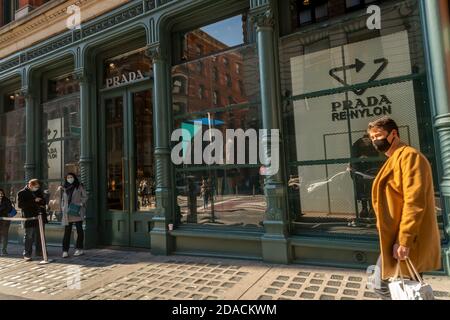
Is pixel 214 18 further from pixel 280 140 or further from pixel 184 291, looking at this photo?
pixel 184 291

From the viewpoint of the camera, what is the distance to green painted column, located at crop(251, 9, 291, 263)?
18.2 ft

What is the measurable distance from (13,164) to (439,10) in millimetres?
11483

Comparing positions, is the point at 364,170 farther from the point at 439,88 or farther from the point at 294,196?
the point at 439,88

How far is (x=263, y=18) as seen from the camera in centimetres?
586

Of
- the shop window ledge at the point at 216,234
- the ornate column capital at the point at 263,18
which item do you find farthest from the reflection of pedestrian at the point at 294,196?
the ornate column capital at the point at 263,18

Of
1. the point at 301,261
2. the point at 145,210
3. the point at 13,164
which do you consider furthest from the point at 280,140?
the point at 13,164

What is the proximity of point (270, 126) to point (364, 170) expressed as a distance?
1.73 m

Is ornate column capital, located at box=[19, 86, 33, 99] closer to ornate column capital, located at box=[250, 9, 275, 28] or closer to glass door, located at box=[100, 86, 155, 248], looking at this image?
glass door, located at box=[100, 86, 155, 248]

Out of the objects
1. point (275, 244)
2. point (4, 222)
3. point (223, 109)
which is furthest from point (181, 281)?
point (4, 222)

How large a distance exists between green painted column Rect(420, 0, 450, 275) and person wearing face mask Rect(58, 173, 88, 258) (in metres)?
6.99

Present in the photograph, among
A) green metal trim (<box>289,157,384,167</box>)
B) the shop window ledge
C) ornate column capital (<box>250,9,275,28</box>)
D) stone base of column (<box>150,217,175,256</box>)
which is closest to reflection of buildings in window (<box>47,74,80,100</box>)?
stone base of column (<box>150,217,175,256</box>)

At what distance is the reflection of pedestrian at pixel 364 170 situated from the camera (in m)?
5.18

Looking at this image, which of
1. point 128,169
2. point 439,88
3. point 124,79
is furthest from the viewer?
point 124,79

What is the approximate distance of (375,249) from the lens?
4828 millimetres
